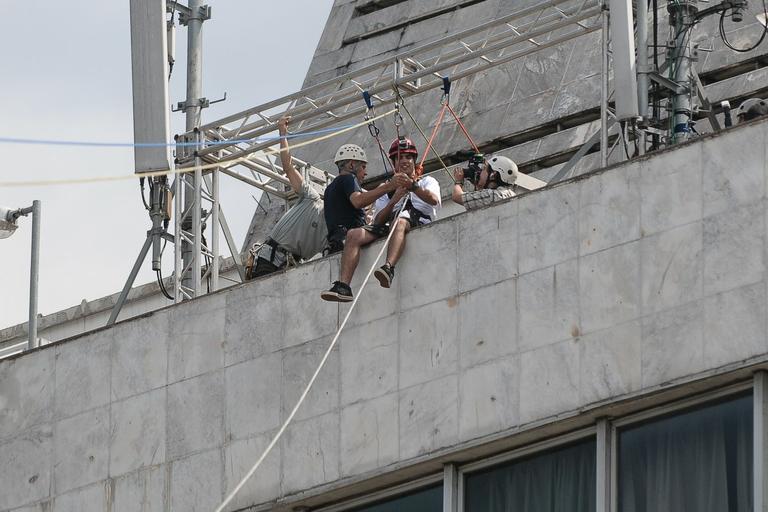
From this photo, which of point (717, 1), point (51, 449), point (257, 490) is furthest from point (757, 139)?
point (717, 1)

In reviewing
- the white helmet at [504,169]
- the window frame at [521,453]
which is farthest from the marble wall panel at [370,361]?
the white helmet at [504,169]

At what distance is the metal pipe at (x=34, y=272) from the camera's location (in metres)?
20.2

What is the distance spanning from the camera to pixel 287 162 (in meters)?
20.3

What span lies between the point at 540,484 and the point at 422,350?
152 centimetres

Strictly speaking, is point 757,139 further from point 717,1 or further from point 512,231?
point 717,1

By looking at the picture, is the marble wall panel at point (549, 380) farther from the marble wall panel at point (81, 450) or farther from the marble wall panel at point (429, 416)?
the marble wall panel at point (81, 450)

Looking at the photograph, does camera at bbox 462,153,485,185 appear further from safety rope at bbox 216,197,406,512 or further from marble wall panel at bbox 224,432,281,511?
marble wall panel at bbox 224,432,281,511

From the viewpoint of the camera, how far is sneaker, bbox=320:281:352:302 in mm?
16703

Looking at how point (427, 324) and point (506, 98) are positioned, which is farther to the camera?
point (506, 98)

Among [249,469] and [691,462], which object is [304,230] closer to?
[249,469]

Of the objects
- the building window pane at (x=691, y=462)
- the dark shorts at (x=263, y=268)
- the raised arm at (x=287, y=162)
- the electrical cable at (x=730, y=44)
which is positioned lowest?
the building window pane at (x=691, y=462)

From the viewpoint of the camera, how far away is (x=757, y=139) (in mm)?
14930

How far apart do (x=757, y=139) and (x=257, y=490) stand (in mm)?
4735

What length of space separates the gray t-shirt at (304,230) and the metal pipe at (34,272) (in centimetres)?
227
